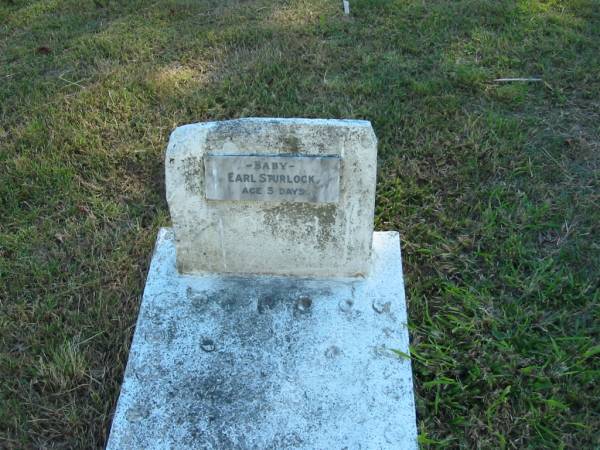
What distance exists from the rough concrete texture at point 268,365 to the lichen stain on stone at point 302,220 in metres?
0.23

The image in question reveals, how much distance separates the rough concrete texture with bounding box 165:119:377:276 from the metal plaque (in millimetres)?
31

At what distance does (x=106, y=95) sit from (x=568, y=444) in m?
3.19

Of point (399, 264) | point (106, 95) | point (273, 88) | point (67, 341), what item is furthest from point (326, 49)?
point (67, 341)

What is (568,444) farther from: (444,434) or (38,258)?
(38,258)

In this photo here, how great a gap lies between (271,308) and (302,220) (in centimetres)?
37

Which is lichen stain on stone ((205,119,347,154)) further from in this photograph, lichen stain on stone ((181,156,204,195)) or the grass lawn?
the grass lawn

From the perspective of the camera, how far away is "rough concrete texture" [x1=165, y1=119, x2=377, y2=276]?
2119mm

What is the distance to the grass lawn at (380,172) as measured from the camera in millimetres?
2127

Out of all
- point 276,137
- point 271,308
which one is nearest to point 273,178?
point 276,137

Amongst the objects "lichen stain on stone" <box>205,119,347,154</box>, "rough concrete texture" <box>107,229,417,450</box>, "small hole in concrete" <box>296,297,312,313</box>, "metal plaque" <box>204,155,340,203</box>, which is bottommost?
"rough concrete texture" <box>107,229,417,450</box>

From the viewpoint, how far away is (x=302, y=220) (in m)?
2.28

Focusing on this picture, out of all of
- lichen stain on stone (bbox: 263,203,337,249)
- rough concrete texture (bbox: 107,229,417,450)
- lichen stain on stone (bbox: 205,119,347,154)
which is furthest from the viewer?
lichen stain on stone (bbox: 263,203,337,249)

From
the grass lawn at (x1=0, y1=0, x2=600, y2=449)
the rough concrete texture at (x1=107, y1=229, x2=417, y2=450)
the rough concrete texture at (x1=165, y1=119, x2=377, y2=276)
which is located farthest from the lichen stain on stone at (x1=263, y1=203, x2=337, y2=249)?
the grass lawn at (x1=0, y1=0, x2=600, y2=449)

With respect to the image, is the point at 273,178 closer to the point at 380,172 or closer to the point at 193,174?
the point at 193,174
